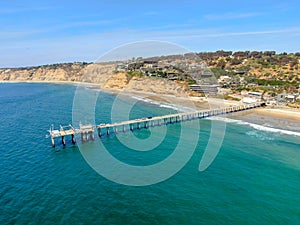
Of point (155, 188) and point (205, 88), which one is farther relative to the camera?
point (205, 88)

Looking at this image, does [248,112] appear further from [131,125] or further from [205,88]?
[131,125]

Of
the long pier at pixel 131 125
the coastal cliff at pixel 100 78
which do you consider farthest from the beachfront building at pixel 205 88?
the long pier at pixel 131 125

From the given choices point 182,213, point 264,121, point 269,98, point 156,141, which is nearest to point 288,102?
point 269,98

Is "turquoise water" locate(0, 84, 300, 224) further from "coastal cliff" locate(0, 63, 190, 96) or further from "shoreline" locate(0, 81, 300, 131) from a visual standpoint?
"coastal cliff" locate(0, 63, 190, 96)

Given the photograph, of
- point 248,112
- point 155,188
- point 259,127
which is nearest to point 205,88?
point 248,112

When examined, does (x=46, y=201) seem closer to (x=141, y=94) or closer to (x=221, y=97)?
(x=221, y=97)
